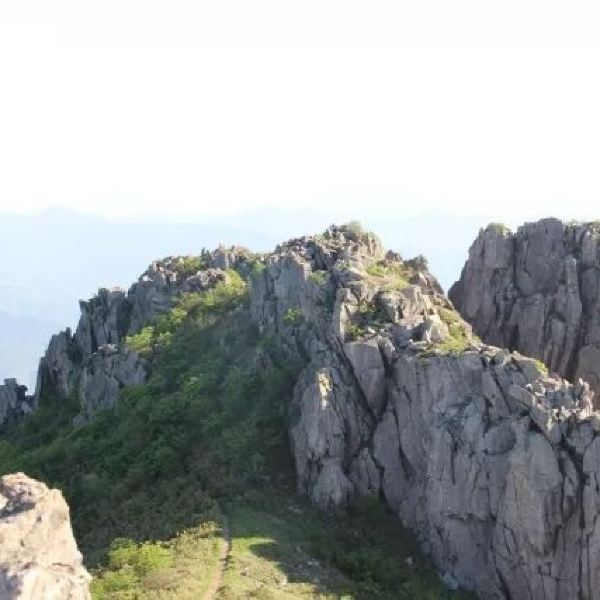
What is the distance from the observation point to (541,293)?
2352 inches

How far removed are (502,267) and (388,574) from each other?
1347 inches

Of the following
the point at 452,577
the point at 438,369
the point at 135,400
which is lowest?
the point at 452,577

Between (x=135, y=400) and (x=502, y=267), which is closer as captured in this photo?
(x=135, y=400)

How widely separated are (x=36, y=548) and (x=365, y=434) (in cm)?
1988

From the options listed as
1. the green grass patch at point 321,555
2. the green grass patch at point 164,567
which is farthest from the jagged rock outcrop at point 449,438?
the green grass patch at point 164,567

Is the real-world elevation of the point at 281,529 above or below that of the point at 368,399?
below

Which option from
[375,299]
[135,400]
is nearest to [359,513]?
[375,299]

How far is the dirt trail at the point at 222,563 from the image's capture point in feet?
95.9

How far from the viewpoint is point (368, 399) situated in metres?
40.3

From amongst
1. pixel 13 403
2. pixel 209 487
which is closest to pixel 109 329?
pixel 13 403

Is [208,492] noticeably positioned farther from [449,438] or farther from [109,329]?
[109,329]

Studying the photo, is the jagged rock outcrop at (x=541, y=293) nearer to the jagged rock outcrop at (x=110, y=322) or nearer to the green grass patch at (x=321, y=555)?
the jagged rock outcrop at (x=110, y=322)

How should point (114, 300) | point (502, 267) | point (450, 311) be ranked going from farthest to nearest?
point (114, 300), point (502, 267), point (450, 311)

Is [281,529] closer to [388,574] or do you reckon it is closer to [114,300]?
[388,574]
